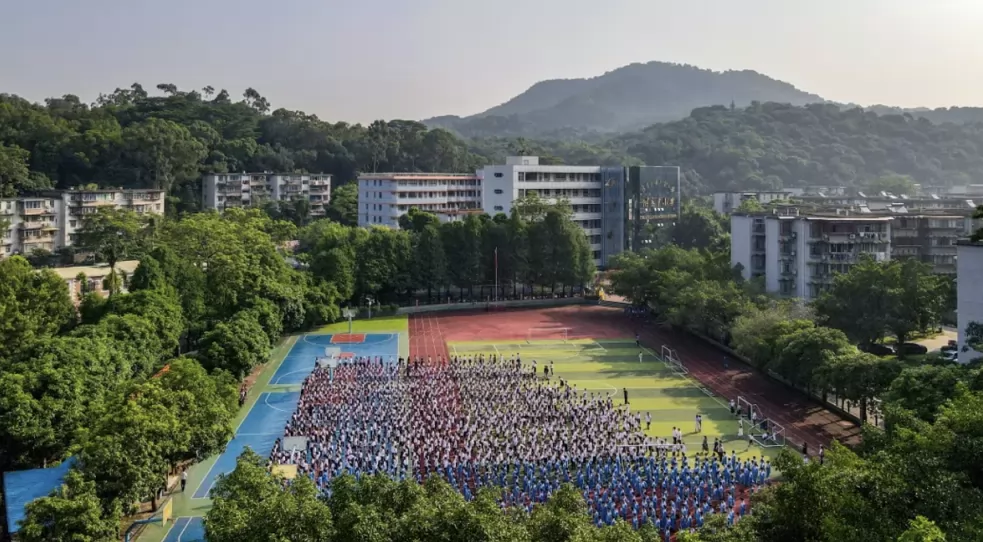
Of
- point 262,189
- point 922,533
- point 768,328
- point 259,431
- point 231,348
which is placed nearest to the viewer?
point 922,533


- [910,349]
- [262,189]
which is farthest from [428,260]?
[262,189]

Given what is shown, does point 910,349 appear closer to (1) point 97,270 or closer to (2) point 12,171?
(1) point 97,270

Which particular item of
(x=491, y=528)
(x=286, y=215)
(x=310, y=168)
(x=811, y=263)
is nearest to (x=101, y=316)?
(x=491, y=528)

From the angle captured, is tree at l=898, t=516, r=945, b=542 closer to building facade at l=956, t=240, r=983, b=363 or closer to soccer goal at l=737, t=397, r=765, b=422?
soccer goal at l=737, t=397, r=765, b=422

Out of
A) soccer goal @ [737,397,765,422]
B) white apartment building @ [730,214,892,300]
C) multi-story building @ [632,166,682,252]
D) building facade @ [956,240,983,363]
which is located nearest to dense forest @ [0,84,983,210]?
multi-story building @ [632,166,682,252]

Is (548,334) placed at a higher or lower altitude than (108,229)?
lower

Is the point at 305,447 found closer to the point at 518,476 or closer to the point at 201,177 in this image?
the point at 518,476

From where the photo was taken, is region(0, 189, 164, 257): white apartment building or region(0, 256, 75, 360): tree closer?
region(0, 256, 75, 360): tree
